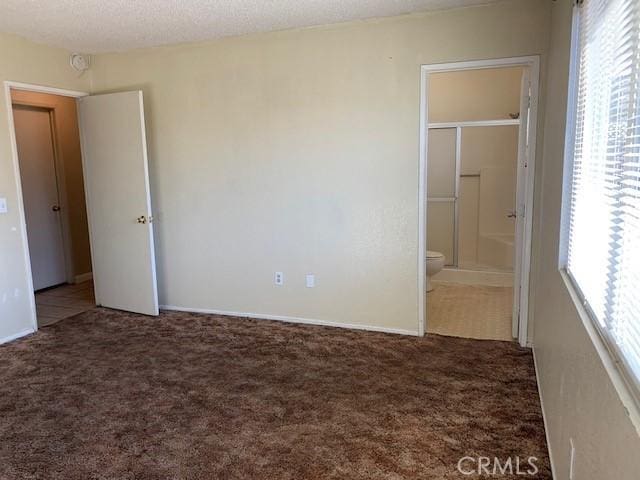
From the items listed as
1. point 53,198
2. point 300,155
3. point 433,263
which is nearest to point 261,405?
point 300,155

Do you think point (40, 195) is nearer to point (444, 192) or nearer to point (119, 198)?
point (119, 198)

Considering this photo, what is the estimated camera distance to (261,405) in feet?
8.64

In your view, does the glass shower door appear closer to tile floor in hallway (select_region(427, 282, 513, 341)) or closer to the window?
tile floor in hallway (select_region(427, 282, 513, 341))

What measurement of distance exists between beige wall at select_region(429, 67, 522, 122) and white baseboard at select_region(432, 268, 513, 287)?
1.86 m

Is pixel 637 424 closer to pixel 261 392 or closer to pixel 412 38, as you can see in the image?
pixel 261 392

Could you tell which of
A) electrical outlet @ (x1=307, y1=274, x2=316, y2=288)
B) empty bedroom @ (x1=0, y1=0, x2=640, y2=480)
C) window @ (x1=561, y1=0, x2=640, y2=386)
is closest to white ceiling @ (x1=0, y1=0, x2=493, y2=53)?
empty bedroom @ (x1=0, y1=0, x2=640, y2=480)

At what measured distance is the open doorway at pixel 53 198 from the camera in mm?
5105

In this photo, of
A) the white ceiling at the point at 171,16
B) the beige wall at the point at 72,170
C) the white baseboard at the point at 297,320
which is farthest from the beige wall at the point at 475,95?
the beige wall at the point at 72,170

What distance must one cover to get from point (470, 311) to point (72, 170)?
188 inches

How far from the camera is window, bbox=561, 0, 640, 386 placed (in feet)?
3.57

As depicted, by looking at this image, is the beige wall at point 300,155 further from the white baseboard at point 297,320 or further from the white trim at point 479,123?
the white trim at point 479,123

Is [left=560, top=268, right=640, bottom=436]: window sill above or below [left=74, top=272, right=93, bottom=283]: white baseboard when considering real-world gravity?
above

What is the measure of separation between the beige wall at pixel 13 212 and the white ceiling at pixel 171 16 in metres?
0.14

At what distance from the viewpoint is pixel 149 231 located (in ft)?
13.9
